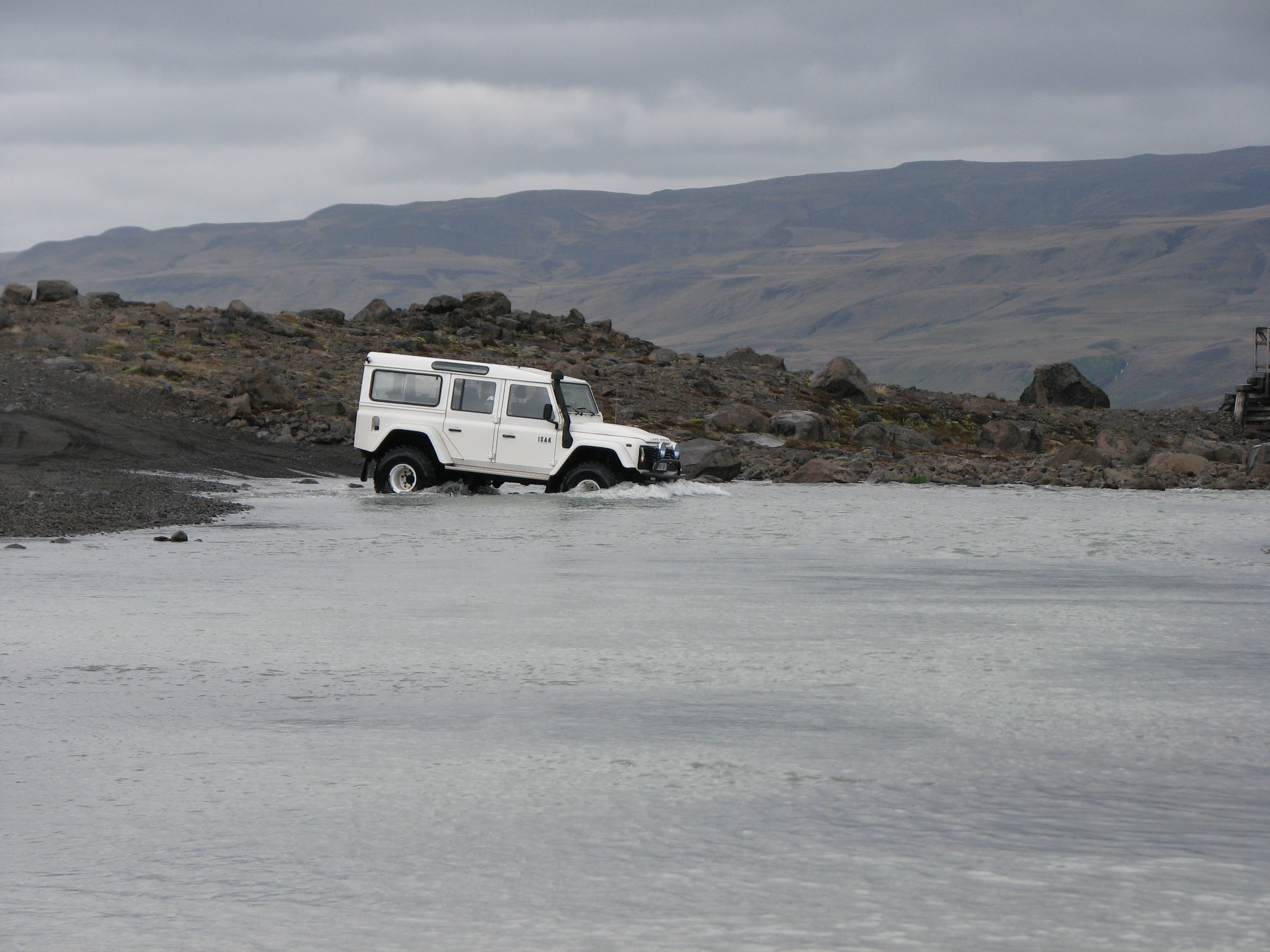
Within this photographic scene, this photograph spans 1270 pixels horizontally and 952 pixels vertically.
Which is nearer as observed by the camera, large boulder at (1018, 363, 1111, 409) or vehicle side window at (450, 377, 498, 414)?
vehicle side window at (450, 377, 498, 414)

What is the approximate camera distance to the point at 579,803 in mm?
5309

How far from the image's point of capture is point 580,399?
2208 cm

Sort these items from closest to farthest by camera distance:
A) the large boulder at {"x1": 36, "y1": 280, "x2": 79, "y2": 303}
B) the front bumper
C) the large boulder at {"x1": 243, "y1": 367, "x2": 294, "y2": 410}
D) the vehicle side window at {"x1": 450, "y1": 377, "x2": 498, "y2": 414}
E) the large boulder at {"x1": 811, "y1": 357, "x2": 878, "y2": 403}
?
1. the vehicle side window at {"x1": 450, "y1": 377, "x2": 498, "y2": 414}
2. the front bumper
3. the large boulder at {"x1": 243, "y1": 367, "x2": 294, "y2": 410}
4. the large boulder at {"x1": 36, "y1": 280, "x2": 79, "y2": 303}
5. the large boulder at {"x1": 811, "y1": 357, "x2": 878, "y2": 403}

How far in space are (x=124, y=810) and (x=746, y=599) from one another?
7.03 metres

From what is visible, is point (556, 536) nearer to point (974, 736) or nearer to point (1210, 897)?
point (974, 736)

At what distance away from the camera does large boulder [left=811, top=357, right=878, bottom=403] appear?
153ft

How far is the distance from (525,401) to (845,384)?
26799 millimetres

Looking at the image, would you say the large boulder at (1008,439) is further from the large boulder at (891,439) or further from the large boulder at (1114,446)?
the large boulder at (891,439)

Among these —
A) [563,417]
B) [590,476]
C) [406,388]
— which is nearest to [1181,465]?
[590,476]

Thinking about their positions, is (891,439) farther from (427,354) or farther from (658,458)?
(658,458)

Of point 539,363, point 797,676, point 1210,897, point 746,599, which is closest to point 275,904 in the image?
point 1210,897

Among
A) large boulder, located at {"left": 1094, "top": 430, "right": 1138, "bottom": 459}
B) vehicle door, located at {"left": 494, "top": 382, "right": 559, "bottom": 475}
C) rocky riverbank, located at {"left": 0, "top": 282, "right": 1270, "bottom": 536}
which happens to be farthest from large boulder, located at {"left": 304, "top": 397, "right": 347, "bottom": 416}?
large boulder, located at {"left": 1094, "top": 430, "right": 1138, "bottom": 459}

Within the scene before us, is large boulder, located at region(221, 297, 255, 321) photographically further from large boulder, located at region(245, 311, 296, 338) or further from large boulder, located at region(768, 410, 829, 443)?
large boulder, located at region(768, 410, 829, 443)

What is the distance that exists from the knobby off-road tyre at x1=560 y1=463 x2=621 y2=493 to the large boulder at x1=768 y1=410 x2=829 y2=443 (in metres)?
16.4
